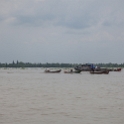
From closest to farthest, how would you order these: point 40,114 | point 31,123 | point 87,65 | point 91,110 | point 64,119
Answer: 1. point 31,123
2. point 64,119
3. point 40,114
4. point 91,110
5. point 87,65

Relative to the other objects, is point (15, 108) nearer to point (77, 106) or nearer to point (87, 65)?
point (77, 106)

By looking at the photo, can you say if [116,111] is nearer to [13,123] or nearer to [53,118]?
[53,118]

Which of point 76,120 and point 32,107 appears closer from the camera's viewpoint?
point 76,120

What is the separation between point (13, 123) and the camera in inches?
709

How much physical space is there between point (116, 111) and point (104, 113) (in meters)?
1.18

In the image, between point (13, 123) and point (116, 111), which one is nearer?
point (13, 123)

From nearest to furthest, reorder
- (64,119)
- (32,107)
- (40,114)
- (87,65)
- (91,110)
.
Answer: (64,119)
(40,114)
(91,110)
(32,107)
(87,65)

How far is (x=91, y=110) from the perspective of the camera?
22.3 metres

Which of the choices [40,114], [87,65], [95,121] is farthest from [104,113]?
[87,65]

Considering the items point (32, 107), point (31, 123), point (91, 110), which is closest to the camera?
point (31, 123)

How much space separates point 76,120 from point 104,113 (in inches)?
112

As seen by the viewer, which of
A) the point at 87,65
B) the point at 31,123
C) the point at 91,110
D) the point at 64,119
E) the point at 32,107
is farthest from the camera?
the point at 87,65

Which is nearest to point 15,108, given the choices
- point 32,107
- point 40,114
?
point 32,107

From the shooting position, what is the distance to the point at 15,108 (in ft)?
→ 76.3
